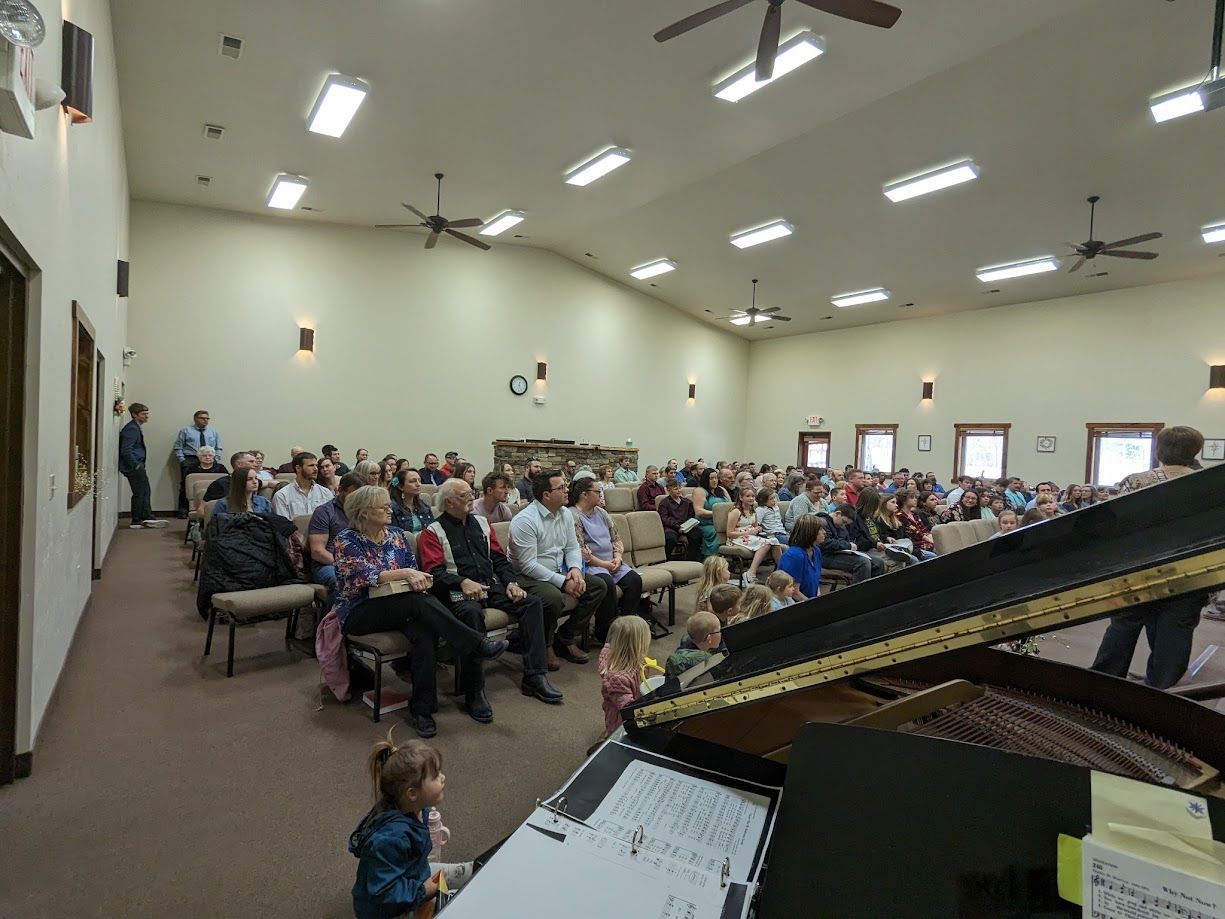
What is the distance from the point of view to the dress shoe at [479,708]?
3062mm

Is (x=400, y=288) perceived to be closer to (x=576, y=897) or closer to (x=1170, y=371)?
(x=576, y=897)

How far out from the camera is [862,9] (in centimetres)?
371

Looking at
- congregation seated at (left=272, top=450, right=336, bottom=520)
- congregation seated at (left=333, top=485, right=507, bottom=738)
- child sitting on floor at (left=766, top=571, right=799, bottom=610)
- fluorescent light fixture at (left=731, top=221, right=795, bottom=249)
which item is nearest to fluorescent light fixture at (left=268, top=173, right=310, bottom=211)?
congregation seated at (left=272, top=450, right=336, bottom=520)

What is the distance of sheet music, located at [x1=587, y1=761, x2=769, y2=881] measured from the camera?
1.00 meters

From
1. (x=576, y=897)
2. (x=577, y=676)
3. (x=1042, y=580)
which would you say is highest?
(x=1042, y=580)

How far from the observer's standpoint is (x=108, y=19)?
4820mm

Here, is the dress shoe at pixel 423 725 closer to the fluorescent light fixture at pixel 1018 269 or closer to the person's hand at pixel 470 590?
the person's hand at pixel 470 590

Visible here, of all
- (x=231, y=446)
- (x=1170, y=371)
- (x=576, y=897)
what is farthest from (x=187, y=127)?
(x=1170, y=371)

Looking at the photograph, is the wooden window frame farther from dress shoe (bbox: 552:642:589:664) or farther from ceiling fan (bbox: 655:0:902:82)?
ceiling fan (bbox: 655:0:902:82)

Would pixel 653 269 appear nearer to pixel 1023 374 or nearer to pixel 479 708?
pixel 1023 374

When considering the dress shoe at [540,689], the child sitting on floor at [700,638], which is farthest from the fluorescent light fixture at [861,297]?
the dress shoe at [540,689]

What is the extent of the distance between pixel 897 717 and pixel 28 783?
120 inches

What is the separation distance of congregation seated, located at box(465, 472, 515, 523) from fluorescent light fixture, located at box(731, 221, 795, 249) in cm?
709

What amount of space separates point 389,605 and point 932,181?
803 cm
